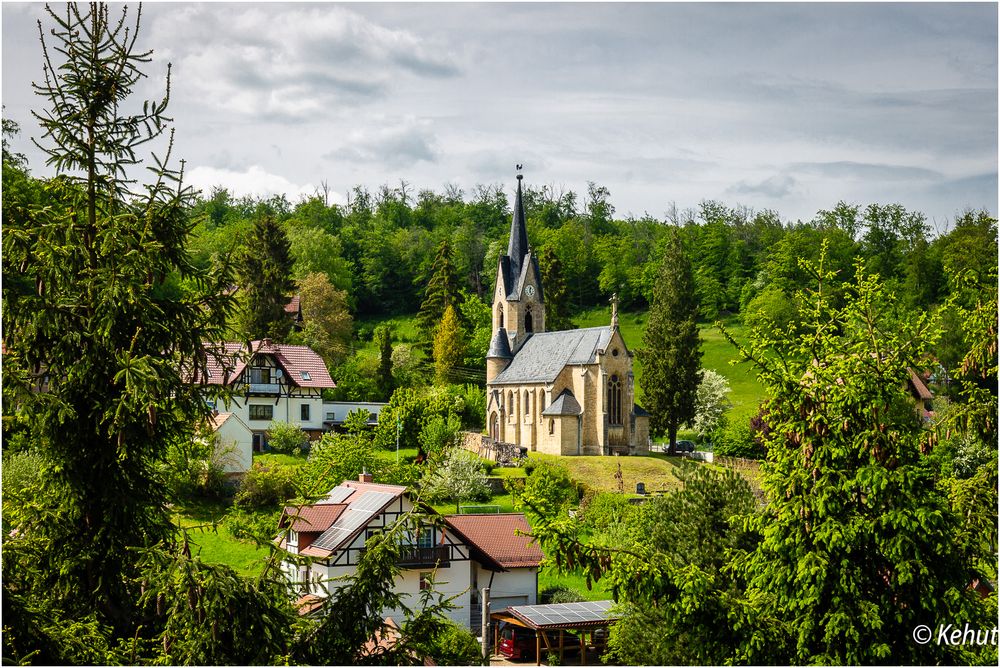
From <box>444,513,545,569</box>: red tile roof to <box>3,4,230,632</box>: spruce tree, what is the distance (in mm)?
26710

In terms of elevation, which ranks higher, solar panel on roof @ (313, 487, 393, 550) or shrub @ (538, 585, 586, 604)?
solar panel on roof @ (313, 487, 393, 550)

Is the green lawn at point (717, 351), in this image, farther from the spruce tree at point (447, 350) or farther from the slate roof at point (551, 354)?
the spruce tree at point (447, 350)

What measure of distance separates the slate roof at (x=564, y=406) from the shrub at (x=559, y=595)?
23.8m

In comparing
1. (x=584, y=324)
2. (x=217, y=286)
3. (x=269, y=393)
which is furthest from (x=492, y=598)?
(x=584, y=324)

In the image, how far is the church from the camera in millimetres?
62031

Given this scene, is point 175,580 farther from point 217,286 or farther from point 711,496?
point 711,496

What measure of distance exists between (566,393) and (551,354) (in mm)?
4176

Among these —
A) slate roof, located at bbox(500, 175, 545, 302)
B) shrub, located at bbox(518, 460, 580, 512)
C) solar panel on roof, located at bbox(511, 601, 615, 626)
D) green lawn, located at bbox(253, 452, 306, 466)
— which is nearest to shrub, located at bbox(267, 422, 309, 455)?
green lawn, located at bbox(253, 452, 306, 466)

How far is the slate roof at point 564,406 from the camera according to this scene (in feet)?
203

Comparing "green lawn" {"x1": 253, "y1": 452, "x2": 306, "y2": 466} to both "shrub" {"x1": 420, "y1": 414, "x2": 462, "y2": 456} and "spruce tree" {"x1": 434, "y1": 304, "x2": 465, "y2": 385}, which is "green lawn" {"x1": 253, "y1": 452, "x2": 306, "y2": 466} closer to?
"shrub" {"x1": 420, "y1": 414, "x2": 462, "y2": 456}

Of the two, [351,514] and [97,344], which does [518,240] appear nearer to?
[351,514]

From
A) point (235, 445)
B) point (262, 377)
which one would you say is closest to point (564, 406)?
point (262, 377)

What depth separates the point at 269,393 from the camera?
188 feet

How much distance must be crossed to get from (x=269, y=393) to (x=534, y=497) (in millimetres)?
49021
